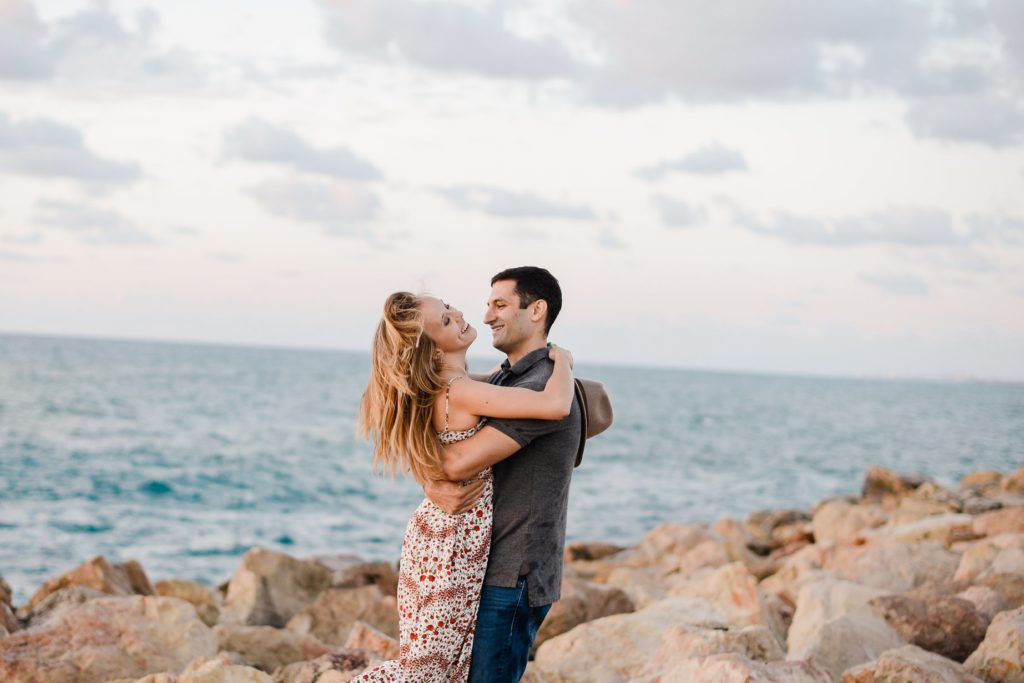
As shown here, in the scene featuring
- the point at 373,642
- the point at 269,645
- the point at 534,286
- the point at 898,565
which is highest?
the point at 534,286

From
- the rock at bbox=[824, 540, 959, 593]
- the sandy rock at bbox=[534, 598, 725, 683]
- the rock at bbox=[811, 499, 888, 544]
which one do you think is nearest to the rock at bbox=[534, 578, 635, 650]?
the sandy rock at bbox=[534, 598, 725, 683]

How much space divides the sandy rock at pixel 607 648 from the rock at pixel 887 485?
1419 cm

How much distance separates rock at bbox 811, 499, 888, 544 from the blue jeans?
36.3 ft

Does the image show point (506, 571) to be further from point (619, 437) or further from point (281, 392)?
point (281, 392)

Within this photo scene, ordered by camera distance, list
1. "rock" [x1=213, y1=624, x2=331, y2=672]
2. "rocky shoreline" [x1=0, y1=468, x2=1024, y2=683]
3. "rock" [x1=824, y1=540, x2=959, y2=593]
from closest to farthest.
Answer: "rocky shoreline" [x1=0, y1=468, x2=1024, y2=683], "rock" [x1=213, y1=624, x2=331, y2=672], "rock" [x1=824, y1=540, x2=959, y2=593]

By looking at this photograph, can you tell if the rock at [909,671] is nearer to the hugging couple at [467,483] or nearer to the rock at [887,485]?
the hugging couple at [467,483]

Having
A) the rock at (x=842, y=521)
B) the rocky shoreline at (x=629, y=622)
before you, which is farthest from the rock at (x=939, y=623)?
the rock at (x=842, y=521)

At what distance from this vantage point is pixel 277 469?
90.4 feet

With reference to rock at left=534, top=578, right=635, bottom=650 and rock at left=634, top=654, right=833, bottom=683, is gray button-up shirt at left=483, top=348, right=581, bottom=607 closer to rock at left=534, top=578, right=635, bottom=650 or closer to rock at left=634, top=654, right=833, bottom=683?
rock at left=634, top=654, right=833, bottom=683

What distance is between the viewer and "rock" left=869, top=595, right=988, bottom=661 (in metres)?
6.51

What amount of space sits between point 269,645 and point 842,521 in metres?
9.80

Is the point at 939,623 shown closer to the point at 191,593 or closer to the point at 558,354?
the point at 558,354

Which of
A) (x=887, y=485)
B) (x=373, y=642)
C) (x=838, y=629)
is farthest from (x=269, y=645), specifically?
(x=887, y=485)

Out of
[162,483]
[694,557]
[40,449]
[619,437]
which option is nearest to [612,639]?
[694,557]
